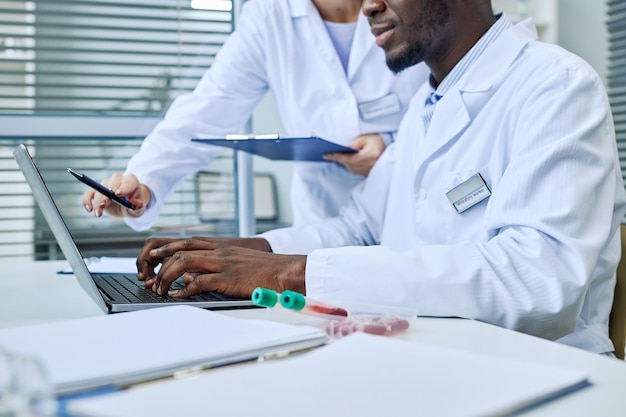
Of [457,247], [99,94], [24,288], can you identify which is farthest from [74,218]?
[457,247]

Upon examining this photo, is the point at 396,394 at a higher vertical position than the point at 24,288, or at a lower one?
higher

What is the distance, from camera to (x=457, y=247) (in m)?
1.00

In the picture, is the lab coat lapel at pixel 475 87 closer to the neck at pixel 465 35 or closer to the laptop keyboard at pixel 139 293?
the neck at pixel 465 35

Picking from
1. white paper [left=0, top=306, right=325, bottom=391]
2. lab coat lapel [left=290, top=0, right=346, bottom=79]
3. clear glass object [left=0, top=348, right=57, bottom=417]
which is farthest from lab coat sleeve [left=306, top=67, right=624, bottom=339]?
lab coat lapel [left=290, top=0, right=346, bottom=79]

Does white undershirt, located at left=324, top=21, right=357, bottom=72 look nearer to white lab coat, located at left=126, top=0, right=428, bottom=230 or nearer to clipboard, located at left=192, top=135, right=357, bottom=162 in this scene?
white lab coat, located at left=126, top=0, right=428, bottom=230

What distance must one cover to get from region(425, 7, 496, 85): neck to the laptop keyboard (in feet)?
2.33

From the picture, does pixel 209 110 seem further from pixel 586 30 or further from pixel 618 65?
pixel 586 30

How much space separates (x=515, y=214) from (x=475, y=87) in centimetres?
34

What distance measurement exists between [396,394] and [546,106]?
0.71 meters

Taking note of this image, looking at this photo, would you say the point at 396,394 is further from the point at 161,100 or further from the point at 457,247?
the point at 161,100

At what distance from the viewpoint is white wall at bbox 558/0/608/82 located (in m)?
3.65

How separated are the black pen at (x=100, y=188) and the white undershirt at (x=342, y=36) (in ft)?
2.44

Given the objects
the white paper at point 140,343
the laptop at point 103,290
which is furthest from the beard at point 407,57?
the white paper at point 140,343

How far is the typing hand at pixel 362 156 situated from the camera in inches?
67.1
